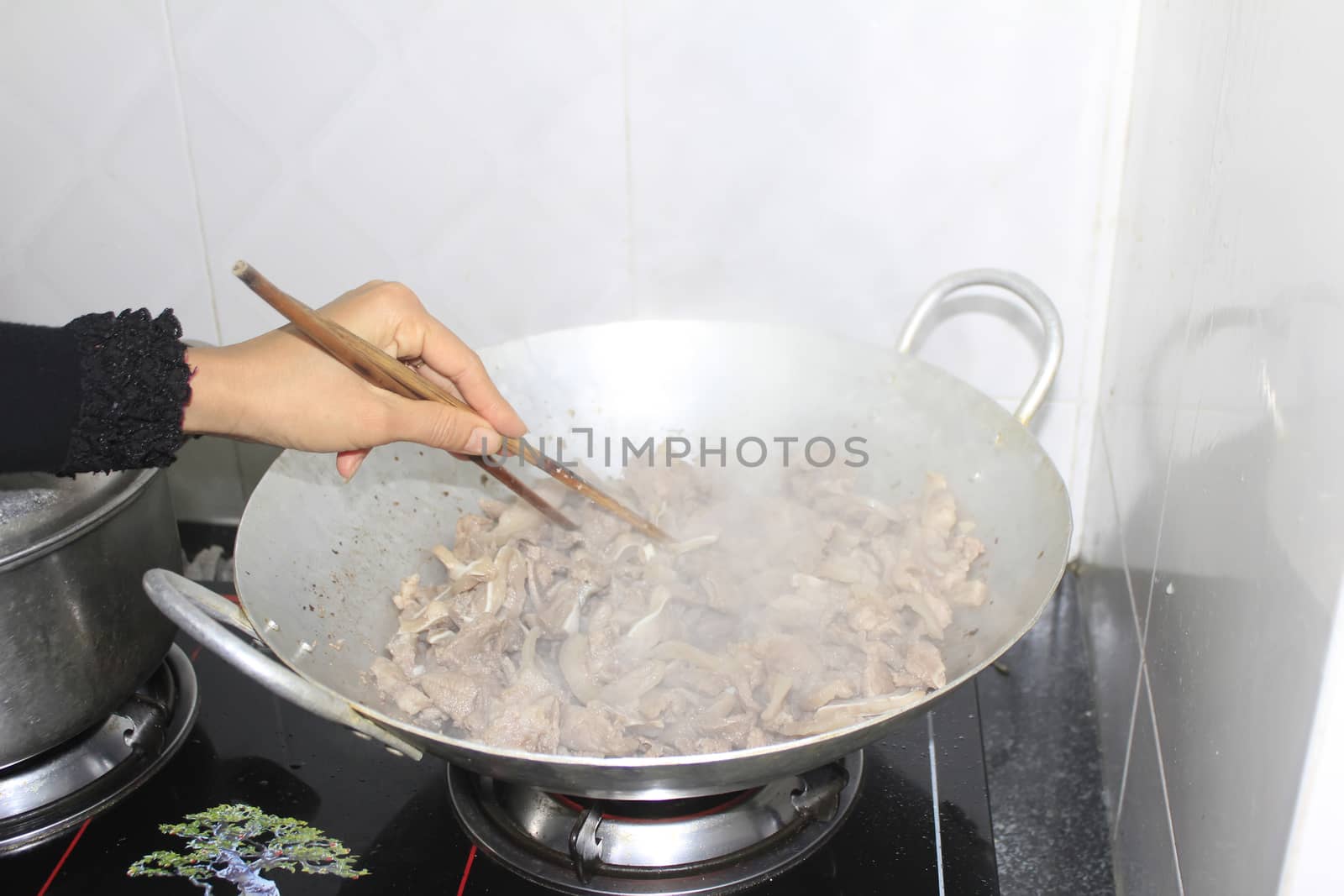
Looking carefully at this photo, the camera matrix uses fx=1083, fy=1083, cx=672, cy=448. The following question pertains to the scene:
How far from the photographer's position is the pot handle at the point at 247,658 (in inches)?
36.9

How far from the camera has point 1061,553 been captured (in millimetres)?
1040

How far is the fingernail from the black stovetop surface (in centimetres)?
40

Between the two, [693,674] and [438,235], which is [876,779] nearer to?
[693,674]

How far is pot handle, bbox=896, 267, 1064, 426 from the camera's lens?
1291 mm

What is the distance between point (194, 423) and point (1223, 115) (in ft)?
3.29

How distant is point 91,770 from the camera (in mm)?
1261

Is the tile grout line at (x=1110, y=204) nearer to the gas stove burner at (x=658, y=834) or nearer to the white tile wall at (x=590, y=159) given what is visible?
the white tile wall at (x=590, y=159)

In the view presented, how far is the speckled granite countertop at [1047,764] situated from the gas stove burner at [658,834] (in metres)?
0.33

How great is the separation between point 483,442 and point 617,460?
1.32 ft

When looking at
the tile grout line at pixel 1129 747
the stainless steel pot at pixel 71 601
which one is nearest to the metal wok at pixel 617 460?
the stainless steel pot at pixel 71 601

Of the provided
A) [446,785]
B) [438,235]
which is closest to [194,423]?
[446,785]

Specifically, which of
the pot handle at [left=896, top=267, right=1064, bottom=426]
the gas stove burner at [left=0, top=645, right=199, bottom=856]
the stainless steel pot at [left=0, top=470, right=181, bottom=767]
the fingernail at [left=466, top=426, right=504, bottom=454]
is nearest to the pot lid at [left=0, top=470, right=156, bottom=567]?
the stainless steel pot at [left=0, top=470, right=181, bottom=767]

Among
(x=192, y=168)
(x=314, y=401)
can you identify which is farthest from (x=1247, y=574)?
(x=192, y=168)
